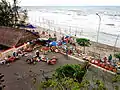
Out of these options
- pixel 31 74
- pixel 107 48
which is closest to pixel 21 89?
pixel 31 74

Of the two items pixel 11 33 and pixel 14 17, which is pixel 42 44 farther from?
pixel 14 17

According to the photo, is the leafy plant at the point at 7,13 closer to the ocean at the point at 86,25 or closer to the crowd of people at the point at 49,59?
the crowd of people at the point at 49,59

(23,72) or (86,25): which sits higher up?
(23,72)

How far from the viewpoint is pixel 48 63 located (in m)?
16.3

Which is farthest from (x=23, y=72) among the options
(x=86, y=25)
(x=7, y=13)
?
(x=86, y=25)

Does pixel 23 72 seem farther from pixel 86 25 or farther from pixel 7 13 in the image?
pixel 86 25

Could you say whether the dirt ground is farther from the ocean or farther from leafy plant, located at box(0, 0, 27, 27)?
leafy plant, located at box(0, 0, 27, 27)

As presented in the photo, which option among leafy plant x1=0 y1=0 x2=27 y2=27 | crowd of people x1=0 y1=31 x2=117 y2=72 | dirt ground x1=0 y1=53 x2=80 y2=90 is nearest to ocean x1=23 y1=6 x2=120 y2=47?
crowd of people x1=0 y1=31 x2=117 y2=72

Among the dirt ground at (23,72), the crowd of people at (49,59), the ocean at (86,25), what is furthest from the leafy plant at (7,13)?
the ocean at (86,25)

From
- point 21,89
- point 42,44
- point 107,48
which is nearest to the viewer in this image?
point 21,89

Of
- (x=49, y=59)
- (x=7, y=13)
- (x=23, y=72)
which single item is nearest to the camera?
(x=23, y=72)

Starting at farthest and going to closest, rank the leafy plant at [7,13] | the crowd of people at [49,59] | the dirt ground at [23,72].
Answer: the leafy plant at [7,13], the crowd of people at [49,59], the dirt ground at [23,72]

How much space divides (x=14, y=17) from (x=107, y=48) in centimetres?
1758

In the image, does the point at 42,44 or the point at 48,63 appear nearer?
the point at 48,63
